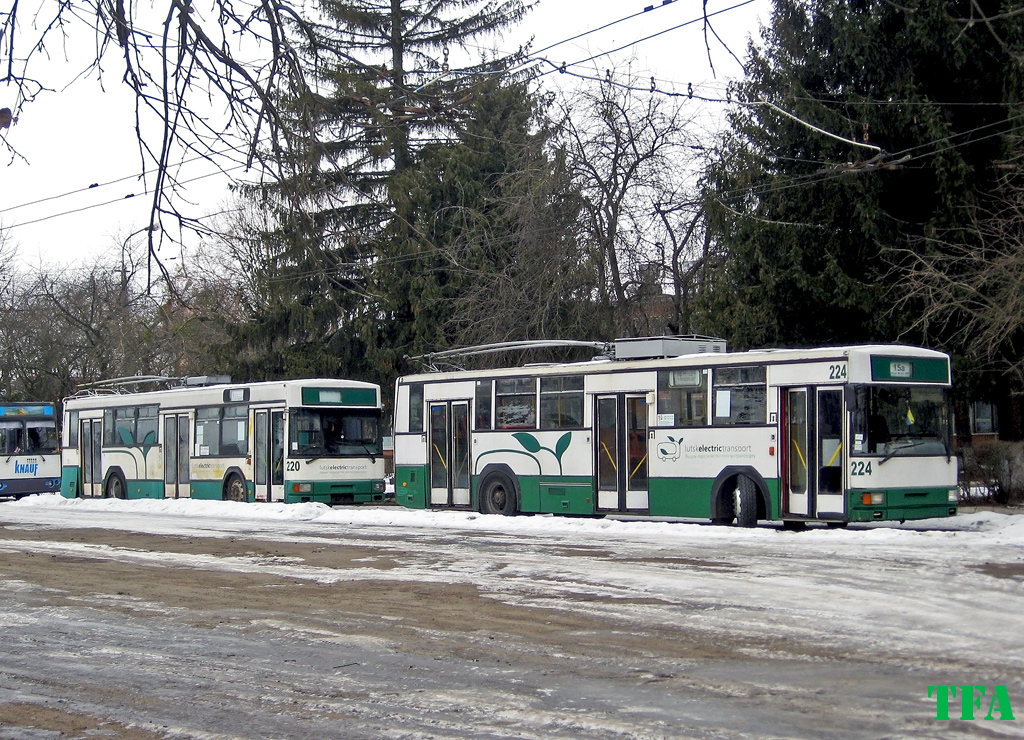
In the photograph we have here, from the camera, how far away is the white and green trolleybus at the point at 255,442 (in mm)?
29125

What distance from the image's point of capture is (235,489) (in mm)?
30531

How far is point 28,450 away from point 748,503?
27573 millimetres

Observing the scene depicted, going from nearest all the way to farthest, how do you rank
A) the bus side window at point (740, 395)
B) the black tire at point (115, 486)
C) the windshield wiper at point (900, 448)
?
the windshield wiper at point (900, 448) → the bus side window at point (740, 395) → the black tire at point (115, 486)

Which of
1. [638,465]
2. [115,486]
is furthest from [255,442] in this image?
[638,465]

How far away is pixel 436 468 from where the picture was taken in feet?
87.2

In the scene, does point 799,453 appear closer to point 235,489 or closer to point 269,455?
point 269,455

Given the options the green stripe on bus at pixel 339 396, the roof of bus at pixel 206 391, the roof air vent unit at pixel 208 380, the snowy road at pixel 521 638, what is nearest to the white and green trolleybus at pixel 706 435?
the snowy road at pixel 521 638

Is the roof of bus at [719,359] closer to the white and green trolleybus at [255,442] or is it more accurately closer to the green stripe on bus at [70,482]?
the white and green trolleybus at [255,442]

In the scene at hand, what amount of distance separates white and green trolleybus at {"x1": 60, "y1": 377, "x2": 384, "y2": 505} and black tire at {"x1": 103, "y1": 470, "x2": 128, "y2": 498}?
127mm

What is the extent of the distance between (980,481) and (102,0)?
69.7 feet

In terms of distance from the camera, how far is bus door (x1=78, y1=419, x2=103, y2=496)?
35.9 m

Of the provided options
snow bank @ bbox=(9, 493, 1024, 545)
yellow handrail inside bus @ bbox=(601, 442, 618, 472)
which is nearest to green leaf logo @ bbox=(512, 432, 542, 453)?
snow bank @ bbox=(9, 493, 1024, 545)

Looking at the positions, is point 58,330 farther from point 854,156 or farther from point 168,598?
point 168,598

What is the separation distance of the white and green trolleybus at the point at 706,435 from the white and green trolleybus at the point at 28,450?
19.2 meters
